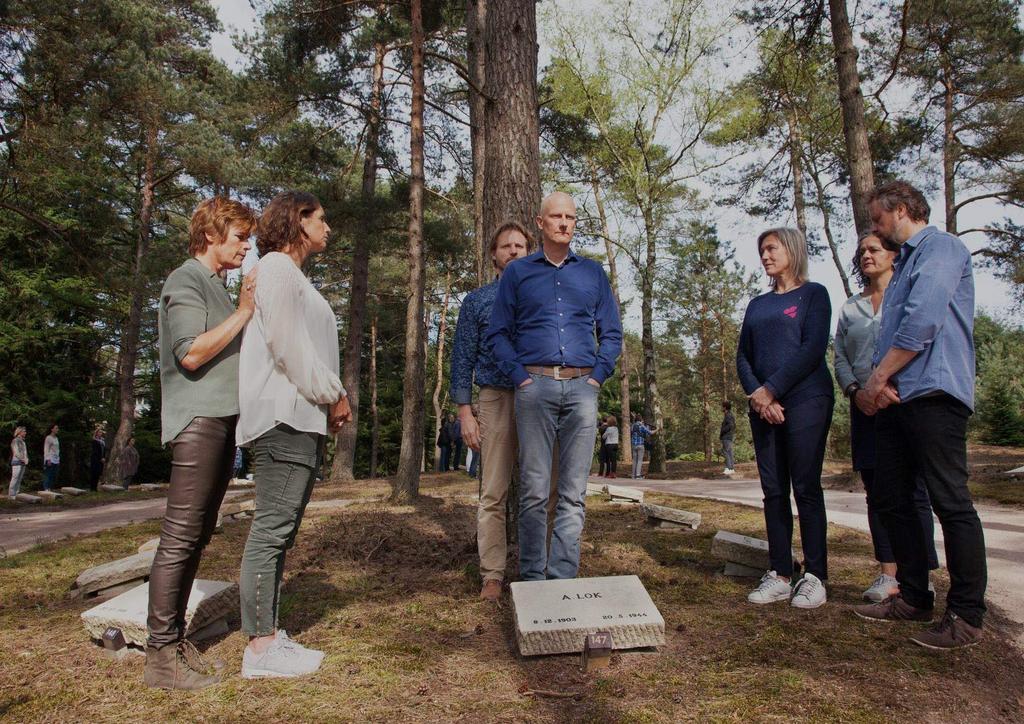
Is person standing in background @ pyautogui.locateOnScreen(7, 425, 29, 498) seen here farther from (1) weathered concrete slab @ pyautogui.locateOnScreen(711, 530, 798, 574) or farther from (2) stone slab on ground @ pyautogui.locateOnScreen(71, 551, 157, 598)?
(1) weathered concrete slab @ pyautogui.locateOnScreen(711, 530, 798, 574)

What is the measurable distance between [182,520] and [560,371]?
183 cm

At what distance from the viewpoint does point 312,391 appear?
8.83ft

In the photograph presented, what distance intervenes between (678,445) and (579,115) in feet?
105

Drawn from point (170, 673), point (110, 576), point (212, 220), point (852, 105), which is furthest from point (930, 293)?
point (852, 105)

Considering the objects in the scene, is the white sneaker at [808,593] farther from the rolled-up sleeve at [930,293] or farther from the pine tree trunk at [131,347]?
the pine tree trunk at [131,347]

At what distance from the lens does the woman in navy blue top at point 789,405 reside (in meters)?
3.60

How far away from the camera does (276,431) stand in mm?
2676

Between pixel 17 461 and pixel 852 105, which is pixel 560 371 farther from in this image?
pixel 17 461

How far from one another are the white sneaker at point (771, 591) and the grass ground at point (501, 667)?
79mm

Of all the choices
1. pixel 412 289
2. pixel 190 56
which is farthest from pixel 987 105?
pixel 190 56

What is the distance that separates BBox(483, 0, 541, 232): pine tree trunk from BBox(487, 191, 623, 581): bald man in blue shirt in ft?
4.75

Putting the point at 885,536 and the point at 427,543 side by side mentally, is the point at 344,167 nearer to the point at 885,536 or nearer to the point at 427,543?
the point at 427,543

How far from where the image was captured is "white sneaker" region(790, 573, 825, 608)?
347 cm

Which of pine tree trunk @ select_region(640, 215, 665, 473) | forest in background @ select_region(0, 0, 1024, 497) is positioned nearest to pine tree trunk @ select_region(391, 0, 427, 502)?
forest in background @ select_region(0, 0, 1024, 497)
